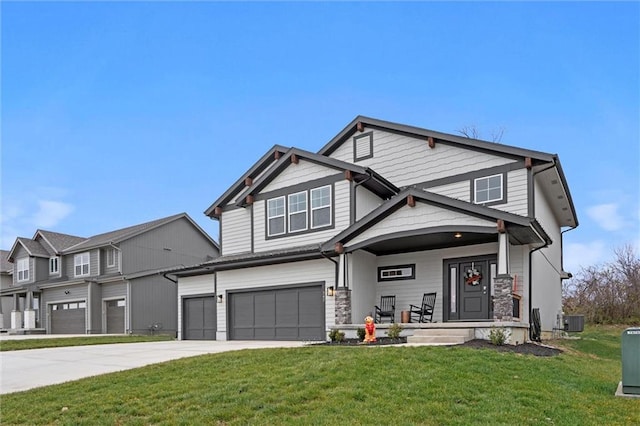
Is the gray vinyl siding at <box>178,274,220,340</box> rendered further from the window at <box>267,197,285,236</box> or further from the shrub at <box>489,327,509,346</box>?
the shrub at <box>489,327,509,346</box>

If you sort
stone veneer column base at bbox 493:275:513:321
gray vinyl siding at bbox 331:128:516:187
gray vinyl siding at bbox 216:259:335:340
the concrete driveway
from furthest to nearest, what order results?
gray vinyl siding at bbox 216:259:335:340
gray vinyl siding at bbox 331:128:516:187
stone veneer column base at bbox 493:275:513:321
the concrete driveway

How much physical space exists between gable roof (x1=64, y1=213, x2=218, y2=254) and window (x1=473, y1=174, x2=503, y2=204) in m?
21.2

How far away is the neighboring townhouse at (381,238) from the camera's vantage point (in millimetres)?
13727

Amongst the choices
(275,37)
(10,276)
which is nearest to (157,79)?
(275,37)

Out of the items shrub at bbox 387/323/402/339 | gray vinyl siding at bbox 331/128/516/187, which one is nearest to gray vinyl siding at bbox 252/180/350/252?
gray vinyl siding at bbox 331/128/516/187

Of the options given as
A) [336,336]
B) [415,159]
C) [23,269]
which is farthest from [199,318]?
[23,269]

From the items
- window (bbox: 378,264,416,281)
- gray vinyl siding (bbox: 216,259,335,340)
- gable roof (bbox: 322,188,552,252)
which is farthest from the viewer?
gray vinyl siding (bbox: 216,259,335,340)

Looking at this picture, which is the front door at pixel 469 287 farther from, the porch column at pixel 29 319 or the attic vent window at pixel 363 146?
the porch column at pixel 29 319

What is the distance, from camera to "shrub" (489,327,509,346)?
11102 mm

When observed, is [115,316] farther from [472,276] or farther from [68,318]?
[472,276]

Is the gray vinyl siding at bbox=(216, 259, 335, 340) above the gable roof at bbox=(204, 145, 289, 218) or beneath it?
beneath

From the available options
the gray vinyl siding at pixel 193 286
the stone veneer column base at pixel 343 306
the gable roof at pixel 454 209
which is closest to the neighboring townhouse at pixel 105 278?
the gray vinyl siding at pixel 193 286

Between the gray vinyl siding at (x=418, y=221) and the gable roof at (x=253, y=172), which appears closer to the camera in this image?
the gray vinyl siding at (x=418, y=221)

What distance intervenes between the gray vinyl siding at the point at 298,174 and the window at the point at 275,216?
52 centimetres
